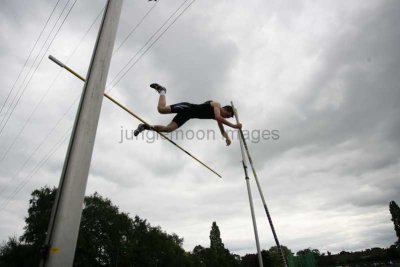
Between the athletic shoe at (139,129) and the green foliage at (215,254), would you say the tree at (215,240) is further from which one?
the athletic shoe at (139,129)

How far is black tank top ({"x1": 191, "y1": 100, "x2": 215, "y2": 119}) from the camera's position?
558 cm

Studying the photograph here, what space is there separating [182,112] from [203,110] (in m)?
0.45

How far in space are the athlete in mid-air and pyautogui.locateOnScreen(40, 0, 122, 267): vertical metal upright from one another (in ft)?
7.85

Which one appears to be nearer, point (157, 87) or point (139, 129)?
point (157, 87)

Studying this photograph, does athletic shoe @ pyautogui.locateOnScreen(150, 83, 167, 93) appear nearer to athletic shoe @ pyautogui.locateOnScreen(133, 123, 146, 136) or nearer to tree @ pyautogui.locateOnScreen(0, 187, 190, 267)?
athletic shoe @ pyautogui.locateOnScreen(133, 123, 146, 136)

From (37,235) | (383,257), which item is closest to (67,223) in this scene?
(37,235)

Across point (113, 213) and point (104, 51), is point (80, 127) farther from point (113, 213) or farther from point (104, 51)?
point (113, 213)

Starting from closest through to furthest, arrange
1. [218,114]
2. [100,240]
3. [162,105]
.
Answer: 1. [162,105]
2. [218,114]
3. [100,240]

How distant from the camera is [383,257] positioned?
5216 centimetres

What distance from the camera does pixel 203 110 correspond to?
5625 millimetres

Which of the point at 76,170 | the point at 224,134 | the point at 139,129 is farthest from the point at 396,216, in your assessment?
the point at 76,170

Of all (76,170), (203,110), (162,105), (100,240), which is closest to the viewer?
(76,170)

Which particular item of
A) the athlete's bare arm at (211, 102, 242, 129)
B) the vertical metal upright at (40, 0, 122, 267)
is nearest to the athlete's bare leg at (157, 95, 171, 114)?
the athlete's bare arm at (211, 102, 242, 129)

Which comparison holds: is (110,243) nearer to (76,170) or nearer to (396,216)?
(76,170)
